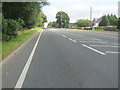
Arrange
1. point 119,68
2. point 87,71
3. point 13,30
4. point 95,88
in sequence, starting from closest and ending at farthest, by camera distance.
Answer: point 95,88 < point 87,71 < point 119,68 < point 13,30

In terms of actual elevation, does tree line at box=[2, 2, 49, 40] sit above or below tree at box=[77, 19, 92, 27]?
below

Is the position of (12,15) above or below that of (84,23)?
below

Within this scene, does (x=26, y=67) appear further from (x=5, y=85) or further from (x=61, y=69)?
(x=5, y=85)

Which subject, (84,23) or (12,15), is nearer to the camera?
(12,15)

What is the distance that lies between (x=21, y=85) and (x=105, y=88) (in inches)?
85.4

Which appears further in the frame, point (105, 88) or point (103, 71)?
point (103, 71)

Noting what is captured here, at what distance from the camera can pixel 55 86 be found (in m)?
4.94

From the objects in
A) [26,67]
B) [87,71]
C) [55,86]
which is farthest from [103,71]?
[26,67]

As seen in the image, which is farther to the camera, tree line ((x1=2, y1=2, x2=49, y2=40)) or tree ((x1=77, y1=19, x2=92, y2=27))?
tree ((x1=77, y1=19, x2=92, y2=27))

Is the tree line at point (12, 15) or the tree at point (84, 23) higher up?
the tree at point (84, 23)

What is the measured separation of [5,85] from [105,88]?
2.60 metres

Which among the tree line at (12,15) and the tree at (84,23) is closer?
the tree line at (12,15)

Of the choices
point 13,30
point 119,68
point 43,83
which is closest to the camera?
point 43,83

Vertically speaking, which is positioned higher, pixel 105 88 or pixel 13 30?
pixel 13 30
